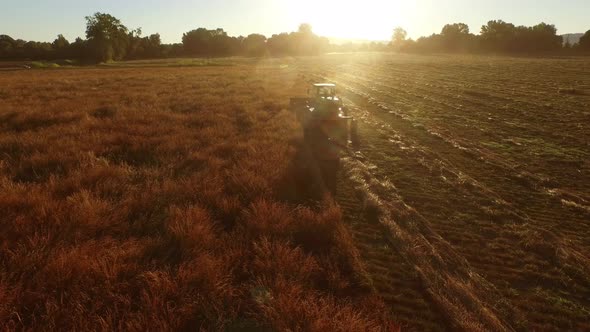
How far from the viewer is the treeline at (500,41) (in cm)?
9106

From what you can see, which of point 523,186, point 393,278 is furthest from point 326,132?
point 393,278

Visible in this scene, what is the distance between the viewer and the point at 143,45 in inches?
4220

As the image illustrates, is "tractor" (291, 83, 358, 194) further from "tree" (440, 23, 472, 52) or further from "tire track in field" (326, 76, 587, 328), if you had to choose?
"tree" (440, 23, 472, 52)

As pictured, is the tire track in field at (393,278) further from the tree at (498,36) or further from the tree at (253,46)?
the tree at (253,46)

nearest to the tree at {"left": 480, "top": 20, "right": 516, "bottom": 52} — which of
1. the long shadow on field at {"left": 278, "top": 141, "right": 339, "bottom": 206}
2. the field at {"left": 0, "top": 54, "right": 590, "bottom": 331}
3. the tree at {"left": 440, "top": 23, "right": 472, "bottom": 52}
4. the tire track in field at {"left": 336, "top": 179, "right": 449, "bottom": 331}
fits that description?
the tree at {"left": 440, "top": 23, "right": 472, "bottom": 52}

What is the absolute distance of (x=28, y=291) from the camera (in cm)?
391

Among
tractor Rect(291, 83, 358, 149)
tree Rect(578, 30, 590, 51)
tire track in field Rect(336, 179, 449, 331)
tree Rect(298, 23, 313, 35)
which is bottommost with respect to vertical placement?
tire track in field Rect(336, 179, 449, 331)

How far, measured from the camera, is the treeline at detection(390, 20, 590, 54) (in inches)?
3585

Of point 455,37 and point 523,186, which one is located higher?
point 455,37

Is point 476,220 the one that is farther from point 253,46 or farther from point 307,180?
point 253,46

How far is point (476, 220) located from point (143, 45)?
117 meters

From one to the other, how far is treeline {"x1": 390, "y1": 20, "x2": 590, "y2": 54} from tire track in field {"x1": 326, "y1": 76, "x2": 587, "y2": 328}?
9504cm

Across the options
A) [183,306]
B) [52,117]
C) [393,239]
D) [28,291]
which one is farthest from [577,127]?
[52,117]

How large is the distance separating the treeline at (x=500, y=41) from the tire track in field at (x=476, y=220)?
95038 millimetres
